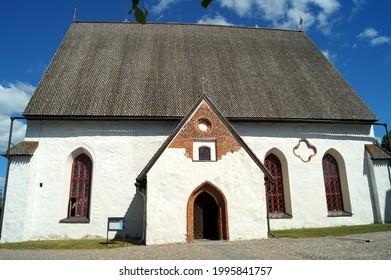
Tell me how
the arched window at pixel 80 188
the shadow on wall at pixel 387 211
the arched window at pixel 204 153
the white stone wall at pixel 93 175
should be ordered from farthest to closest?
the shadow on wall at pixel 387 211 < the arched window at pixel 80 188 < the white stone wall at pixel 93 175 < the arched window at pixel 204 153

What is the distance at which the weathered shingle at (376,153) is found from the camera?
15570 mm

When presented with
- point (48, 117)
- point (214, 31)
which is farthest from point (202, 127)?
point (214, 31)

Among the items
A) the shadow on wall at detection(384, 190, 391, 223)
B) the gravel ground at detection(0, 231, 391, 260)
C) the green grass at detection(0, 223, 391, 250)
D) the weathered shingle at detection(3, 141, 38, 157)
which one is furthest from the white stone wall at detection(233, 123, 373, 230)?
the weathered shingle at detection(3, 141, 38, 157)

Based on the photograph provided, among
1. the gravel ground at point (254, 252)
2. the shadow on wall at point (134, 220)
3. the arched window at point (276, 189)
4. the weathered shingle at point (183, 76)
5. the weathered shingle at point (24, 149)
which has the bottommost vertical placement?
the gravel ground at point (254, 252)

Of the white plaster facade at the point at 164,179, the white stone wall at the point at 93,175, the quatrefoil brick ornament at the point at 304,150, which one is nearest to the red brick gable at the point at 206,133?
the white plaster facade at the point at 164,179

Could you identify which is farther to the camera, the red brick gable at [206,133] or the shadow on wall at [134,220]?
the shadow on wall at [134,220]

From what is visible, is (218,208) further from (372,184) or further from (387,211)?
(387,211)

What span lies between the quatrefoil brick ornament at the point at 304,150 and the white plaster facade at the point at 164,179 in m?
0.21

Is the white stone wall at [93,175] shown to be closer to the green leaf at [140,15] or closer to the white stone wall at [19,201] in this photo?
the white stone wall at [19,201]

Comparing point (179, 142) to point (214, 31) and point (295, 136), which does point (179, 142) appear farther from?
point (214, 31)

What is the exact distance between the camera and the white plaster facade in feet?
38.0

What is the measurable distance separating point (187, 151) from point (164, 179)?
1.50 m

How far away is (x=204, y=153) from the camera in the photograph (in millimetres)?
12242

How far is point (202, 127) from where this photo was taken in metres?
12.5
